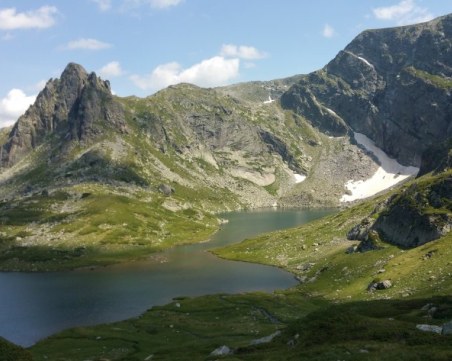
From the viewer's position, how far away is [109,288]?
140125 mm

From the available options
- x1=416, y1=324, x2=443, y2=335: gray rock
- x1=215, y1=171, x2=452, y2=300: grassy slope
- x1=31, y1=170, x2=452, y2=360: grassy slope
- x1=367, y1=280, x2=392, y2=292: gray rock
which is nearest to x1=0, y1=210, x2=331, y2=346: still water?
x1=215, y1=171, x2=452, y2=300: grassy slope

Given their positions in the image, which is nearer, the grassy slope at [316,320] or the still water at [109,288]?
the grassy slope at [316,320]

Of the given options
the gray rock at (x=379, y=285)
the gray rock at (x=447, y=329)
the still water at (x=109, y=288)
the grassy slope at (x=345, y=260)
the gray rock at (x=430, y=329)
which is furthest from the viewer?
the still water at (x=109, y=288)

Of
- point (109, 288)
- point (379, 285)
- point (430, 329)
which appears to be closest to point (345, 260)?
point (379, 285)

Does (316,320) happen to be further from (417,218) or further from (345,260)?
(417,218)

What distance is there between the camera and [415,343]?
38.6 metres

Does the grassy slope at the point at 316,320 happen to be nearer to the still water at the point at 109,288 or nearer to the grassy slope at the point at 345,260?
the grassy slope at the point at 345,260

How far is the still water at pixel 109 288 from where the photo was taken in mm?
109344

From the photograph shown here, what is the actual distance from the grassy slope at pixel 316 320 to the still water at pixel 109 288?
1141 cm

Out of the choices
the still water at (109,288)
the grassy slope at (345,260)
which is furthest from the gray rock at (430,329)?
the still water at (109,288)

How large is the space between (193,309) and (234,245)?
313 ft

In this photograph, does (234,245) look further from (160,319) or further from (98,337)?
(98,337)

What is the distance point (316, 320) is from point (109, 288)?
334 feet

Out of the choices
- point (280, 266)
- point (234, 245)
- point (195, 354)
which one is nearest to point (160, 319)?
point (195, 354)
